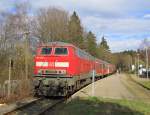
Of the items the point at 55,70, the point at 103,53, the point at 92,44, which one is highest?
the point at 92,44

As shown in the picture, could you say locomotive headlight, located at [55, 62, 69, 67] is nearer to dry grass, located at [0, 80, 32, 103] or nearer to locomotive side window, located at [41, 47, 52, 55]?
locomotive side window, located at [41, 47, 52, 55]

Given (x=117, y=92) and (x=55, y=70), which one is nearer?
(x=55, y=70)

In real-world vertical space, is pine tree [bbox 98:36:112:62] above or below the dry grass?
above

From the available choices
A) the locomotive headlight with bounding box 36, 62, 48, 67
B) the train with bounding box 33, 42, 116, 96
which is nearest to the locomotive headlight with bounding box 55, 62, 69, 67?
the train with bounding box 33, 42, 116, 96

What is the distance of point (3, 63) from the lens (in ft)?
95.3

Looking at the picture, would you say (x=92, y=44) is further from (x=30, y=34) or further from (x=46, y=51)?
(x=46, y=51)

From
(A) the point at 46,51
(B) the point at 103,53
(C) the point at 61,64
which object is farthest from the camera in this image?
(B) the point at 103,53

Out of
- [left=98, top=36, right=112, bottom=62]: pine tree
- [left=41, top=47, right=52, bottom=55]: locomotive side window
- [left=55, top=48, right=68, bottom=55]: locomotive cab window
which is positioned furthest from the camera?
[left=98, top=36, right=112, bottom=62]: pine tree

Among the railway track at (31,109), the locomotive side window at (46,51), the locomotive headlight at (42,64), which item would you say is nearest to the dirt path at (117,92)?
the locomotive headlight at (42,64)

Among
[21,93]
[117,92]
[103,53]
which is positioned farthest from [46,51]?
[103,53]

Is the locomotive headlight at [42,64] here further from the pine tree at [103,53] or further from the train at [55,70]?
the pine tree at [103,53]

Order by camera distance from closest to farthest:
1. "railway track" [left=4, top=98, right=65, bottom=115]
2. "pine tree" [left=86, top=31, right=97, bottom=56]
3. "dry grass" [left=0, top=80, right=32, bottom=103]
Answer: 1. "railway track" [left=4, top=98, right=65, bottom=115]
2. "dry grass" [left=0, top=80, right=32, bottom=103]
3. "pine tree" [left=86, top=31, right=97, bottom=56]

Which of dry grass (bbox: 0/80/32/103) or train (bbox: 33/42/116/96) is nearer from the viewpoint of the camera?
dry grass (bbox: 0/80/32/103)

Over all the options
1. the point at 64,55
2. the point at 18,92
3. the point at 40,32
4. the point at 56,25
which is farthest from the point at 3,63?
the point at 56,25
